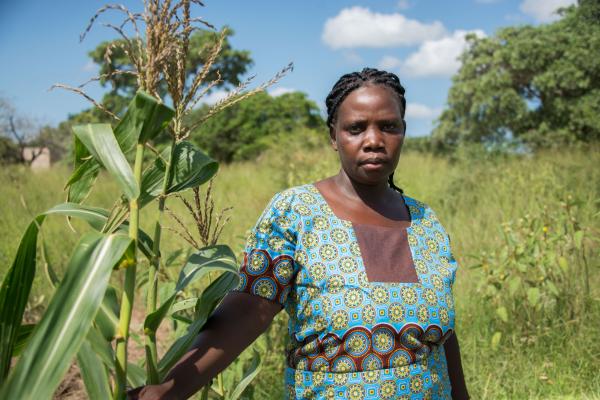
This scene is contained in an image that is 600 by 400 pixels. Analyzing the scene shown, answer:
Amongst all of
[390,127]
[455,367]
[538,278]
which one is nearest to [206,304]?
[390,127]

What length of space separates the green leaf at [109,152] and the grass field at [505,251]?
4.07ft

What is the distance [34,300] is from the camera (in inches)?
160

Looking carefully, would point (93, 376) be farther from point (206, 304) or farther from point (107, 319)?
point (206, 304)

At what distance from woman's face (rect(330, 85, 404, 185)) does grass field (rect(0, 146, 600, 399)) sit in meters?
1.33

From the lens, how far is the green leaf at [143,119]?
38.4 inches

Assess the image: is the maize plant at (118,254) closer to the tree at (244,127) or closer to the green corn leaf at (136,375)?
the green corn leaf at (136,375)

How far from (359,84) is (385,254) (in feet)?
1.51

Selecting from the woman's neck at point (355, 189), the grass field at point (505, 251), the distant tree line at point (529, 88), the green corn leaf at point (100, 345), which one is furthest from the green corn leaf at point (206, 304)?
Answer: the distant tree line at point (529, 88)

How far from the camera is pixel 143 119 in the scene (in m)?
1.00

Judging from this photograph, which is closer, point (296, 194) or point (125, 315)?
point (125, 315)

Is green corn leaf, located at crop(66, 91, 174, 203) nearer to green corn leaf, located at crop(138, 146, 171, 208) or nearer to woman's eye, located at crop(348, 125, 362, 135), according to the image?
green corn leaf, located at crop(138, 146, 171, 208)

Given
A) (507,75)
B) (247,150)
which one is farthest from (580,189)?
(247,150)

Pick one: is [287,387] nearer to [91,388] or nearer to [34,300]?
[91,388]

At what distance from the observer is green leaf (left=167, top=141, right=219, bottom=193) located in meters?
1.10
